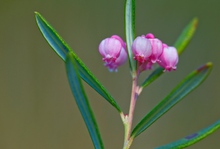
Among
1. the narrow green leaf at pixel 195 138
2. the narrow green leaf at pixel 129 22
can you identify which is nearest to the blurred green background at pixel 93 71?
the narrow green leaf at pixel 129 22

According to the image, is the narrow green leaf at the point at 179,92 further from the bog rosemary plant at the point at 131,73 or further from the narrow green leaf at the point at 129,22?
the narrow green leaf at the point at 129,22

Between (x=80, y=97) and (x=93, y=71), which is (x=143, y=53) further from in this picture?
(x=93, y=71)

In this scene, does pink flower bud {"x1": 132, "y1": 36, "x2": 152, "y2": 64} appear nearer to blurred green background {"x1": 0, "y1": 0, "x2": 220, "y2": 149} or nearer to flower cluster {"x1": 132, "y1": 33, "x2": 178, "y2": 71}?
flower cluster {"x1": 132, "y1": 33, "x2": 178, "y2": 71}

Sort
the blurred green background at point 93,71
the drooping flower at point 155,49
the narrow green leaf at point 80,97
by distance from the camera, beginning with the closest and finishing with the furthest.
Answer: the narrow green leaf at point 80,97 → the drooping flower at point 155,49 → the blurred green background at point 93,71

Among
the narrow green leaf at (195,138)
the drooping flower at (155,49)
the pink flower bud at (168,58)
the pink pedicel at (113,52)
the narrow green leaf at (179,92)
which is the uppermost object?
the pink pedicel at (113,52)

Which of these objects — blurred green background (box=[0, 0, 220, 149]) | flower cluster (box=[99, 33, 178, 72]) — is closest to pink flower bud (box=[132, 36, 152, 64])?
flower cluster (box=[99, 33, 178, 72])

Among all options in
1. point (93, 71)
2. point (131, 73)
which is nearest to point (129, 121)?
point (131, 73)

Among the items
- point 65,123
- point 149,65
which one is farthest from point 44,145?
point 149,65

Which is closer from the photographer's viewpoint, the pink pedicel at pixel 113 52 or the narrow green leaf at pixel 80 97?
the narrow green leaf at pixel 80 97
